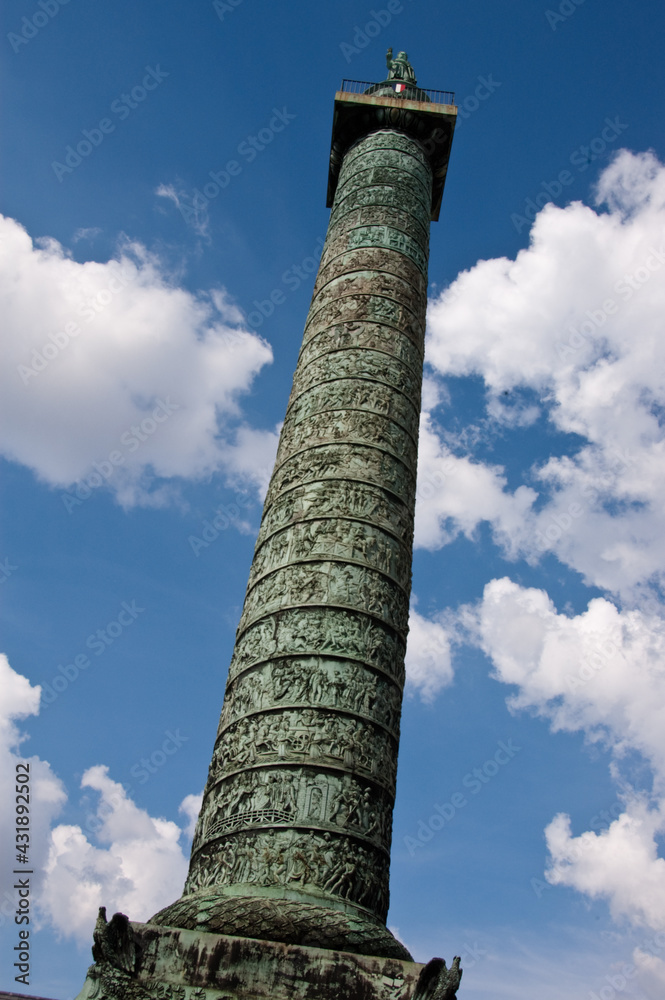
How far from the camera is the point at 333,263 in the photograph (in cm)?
691

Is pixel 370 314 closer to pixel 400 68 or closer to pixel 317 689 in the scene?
pixel 317 689

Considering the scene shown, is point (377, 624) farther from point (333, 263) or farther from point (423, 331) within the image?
point (333, 263)

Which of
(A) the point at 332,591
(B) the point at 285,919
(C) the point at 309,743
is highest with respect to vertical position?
(A) the point at 332,591

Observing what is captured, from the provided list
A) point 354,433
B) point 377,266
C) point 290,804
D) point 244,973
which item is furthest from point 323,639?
point 377,266

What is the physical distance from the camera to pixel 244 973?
3.40 m

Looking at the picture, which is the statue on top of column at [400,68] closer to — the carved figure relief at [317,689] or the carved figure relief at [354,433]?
the carved figure relief at [354,433]

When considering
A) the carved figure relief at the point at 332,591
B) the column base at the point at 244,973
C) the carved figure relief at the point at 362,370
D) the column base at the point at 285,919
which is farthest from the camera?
the carved figure relief at the point at 362,370

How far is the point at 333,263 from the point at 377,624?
135 inches

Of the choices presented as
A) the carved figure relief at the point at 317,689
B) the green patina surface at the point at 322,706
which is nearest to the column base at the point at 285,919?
the green patina surface at the point at 322,706

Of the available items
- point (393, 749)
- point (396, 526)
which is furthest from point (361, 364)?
point (393, 749)

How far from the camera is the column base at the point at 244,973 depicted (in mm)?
3336

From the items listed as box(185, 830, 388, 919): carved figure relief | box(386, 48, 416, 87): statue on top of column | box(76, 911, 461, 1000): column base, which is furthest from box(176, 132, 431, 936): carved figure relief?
box(386, 48, 416, 87): statue on top of column

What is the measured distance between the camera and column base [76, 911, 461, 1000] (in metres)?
3.34

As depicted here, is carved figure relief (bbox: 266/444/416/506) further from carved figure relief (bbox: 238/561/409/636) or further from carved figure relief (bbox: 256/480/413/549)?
carved figure relief (bbox: 238/561/409/636)
